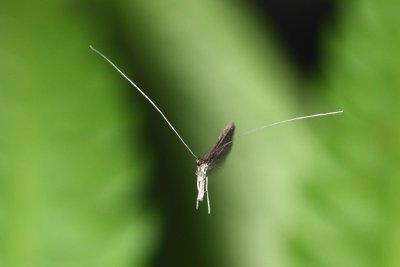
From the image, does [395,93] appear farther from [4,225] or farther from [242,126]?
[242,126]

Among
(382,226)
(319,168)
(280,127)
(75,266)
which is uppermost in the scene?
(75,266)

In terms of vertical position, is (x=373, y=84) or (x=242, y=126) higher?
(x=373, y=84)

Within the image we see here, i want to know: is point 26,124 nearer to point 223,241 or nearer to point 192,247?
point 192,247

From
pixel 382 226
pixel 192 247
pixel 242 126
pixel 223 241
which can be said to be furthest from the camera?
pixel 242 126

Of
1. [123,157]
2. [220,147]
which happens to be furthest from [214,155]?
[123,157]

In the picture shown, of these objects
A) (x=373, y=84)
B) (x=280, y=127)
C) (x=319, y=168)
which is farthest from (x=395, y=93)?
(x=280, y=127)

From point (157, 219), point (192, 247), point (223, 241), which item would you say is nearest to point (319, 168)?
point (157, 219)

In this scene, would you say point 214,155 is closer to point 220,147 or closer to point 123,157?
point 220,147

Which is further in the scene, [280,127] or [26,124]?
[280,127]

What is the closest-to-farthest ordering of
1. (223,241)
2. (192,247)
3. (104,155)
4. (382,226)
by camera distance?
(104,155)
(382,226)
(192,247)
(223,241)
